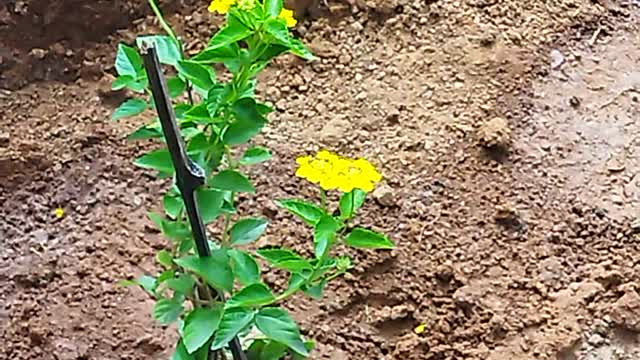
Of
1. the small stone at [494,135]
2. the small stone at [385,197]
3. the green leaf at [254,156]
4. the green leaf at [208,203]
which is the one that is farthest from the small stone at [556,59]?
the green leaf at [208,203]

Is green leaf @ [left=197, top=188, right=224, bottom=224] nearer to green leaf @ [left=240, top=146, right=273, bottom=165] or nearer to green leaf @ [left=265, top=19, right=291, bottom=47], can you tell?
green leaf @ [left=240, top=146, right=273, bottom=165]

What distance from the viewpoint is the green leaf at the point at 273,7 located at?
1.08 m

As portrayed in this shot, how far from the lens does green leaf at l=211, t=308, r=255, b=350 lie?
1.13 metres

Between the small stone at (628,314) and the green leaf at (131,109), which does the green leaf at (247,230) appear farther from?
the small stone at (628,314)

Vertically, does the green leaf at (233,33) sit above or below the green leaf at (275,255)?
above

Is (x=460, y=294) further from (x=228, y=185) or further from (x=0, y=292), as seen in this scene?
(x=0, y=292)

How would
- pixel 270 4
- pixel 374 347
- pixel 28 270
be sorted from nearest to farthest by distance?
pixel 270 4 → pixel 374 347 → pixel 28 270

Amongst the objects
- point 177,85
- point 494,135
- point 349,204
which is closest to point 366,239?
point 349,204

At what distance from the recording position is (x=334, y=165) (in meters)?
1.10

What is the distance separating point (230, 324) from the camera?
1.14 m

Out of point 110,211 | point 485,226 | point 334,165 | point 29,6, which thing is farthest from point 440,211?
point 29,6

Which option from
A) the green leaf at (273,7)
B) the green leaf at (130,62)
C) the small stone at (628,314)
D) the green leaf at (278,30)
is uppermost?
the green leaf at (273,7)

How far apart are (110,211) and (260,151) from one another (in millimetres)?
560

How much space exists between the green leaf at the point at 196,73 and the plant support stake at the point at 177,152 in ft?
0.27
